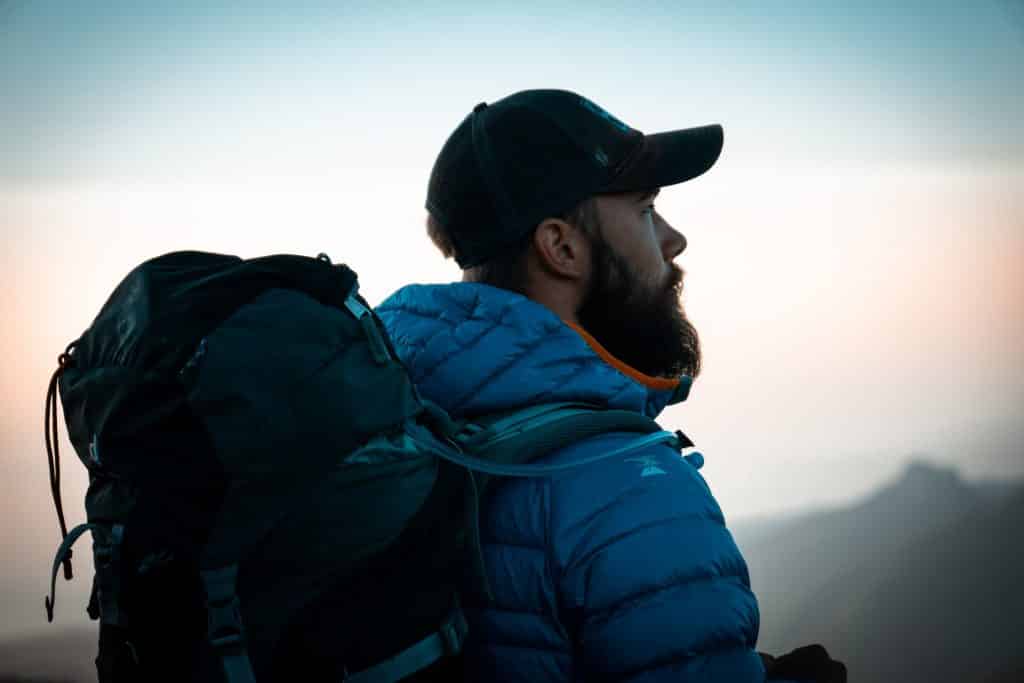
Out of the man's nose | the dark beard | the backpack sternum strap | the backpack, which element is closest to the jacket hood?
the dark beard

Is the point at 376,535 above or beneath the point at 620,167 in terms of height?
beneath

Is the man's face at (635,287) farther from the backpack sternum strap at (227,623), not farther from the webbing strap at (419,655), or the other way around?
the backpack sternum strap at (227,623)

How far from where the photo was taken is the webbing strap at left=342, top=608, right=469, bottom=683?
4.28ft

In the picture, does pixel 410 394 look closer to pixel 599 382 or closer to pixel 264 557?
pixel 264 557

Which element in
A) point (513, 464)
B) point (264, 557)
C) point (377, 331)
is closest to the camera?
point (264, 557)

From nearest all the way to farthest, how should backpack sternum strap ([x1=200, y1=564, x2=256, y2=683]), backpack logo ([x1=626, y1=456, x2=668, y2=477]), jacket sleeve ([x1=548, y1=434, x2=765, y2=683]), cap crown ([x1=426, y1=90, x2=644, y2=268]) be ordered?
backpack sternum strap ([x1=200, y1=564, x2=256, y2=683]), jacket sleeve ([x1=548, y1=434, x2=765, y2=683]), backpack logo ([x1=626, y1=456, x2=668, y2=477]), cap crown ([x1=426, y1=90, x2=644, y2=268])

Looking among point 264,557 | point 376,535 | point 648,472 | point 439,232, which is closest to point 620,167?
→ point 439,232

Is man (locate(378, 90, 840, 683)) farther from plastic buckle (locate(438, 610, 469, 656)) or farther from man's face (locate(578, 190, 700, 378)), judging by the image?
plastic buckle (locate(438, 610, 469, 656))

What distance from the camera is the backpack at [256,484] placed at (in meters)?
1.21

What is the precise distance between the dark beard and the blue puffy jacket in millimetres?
212

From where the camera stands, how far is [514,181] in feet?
6.35

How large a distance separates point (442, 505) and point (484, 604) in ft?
0.96

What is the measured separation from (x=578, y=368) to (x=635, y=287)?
0.37 metres

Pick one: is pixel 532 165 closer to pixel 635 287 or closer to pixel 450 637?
pixel 635 287
